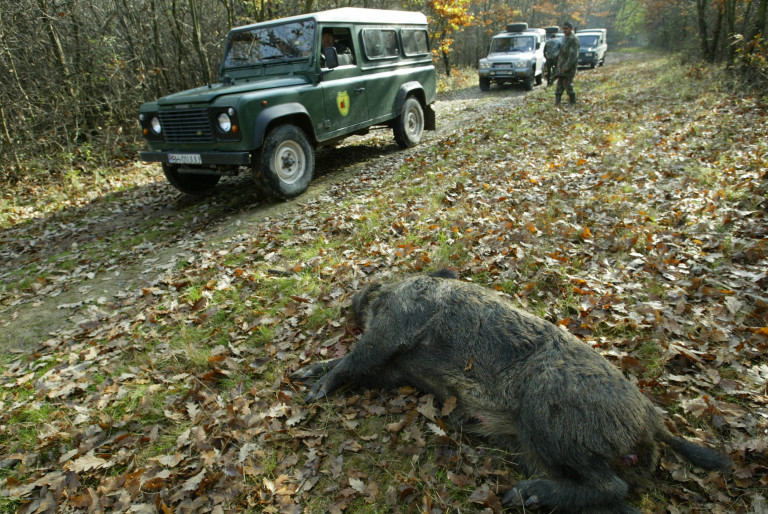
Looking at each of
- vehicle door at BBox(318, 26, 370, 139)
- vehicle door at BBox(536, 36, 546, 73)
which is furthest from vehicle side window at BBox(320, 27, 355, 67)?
vehicle door at BBox(536, 36, 546, 73)

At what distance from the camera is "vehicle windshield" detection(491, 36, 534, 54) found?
17.4m

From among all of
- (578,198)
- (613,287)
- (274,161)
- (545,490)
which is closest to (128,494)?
(545,490)

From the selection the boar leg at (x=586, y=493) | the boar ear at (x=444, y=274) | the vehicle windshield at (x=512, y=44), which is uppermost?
the vehicle windshield at (x=512, y=44)

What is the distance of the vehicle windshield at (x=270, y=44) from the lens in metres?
7.11

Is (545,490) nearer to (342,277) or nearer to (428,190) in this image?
(342,277)

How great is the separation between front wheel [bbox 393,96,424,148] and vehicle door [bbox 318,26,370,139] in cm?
140

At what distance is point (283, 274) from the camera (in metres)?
4.76

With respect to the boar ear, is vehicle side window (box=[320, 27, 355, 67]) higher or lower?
higher

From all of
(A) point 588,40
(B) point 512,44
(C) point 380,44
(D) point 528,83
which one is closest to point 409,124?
(C) point 380,44

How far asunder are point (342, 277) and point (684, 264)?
345 centimetres

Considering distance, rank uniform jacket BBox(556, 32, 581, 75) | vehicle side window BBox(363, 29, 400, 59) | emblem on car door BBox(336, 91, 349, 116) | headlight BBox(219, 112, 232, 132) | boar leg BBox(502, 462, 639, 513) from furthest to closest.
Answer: uniform jacket BBox(556, 32, 581, 75) → vehicle side window BBox(363, 29, 400, 59) → emblem on car door BBox(336, 91, 349, 116) → headlight BBox(219, 112, 232, 132) → boar leg BBox(502, 462, 639, 513)

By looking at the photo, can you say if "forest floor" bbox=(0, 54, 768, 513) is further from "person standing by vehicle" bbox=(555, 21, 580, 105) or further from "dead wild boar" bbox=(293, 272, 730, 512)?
"person standing by vehicle" bbox=(555, 21, 580, 105)

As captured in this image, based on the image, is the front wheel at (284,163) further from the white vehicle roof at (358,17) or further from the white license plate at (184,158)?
the white vehicle roof at (358,17)

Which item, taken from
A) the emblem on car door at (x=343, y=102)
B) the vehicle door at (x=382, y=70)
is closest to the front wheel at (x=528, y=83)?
the vehicle door at (x=382, y=70)
